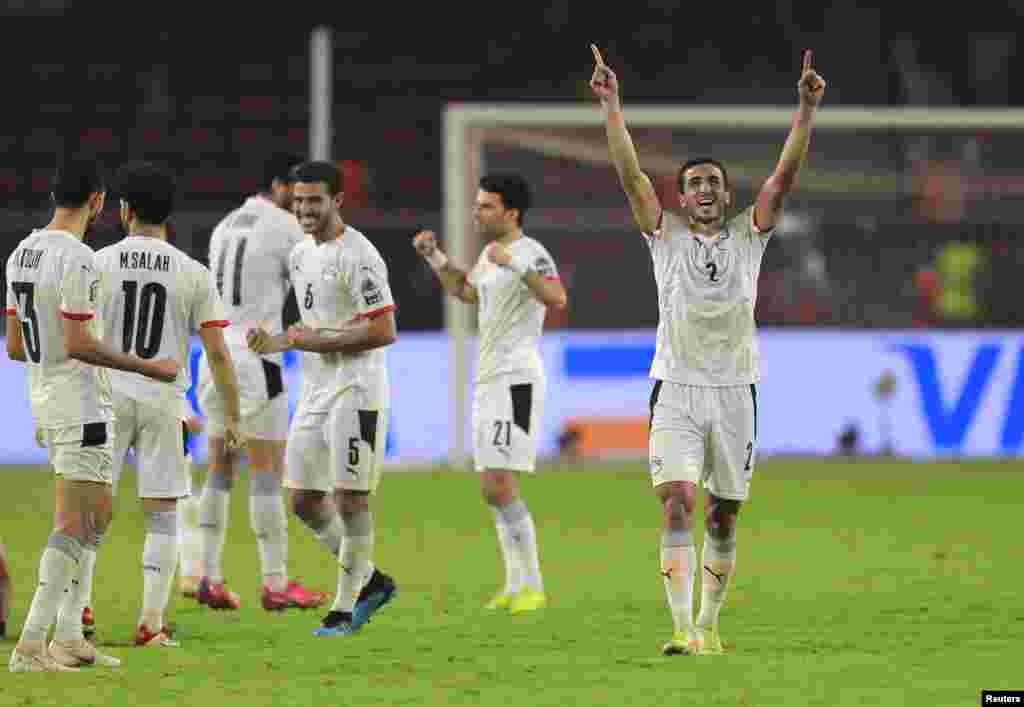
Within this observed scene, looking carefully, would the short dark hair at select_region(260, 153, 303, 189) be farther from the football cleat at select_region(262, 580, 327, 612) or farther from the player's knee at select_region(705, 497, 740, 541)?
the player's knee at select_region(705, 497, 740, 541)

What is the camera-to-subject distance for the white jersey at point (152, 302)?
8.84 meters

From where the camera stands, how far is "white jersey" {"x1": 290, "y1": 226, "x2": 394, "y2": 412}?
30.9 ft

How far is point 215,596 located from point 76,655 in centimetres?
242

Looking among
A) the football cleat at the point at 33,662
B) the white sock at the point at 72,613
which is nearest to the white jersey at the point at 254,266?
the white sock at the point at 72,613

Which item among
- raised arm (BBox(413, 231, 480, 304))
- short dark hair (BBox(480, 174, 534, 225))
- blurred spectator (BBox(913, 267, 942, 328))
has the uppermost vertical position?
blurred spectator (BBox(913, 267, 942, 328))

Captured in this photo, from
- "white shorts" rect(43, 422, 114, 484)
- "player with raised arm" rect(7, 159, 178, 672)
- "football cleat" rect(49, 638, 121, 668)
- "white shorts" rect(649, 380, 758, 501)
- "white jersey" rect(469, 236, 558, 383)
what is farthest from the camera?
"white jersey" rect(469, 236, 558, 383)

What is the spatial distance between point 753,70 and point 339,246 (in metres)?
22.2

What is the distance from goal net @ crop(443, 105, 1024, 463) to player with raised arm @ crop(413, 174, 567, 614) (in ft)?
33.2

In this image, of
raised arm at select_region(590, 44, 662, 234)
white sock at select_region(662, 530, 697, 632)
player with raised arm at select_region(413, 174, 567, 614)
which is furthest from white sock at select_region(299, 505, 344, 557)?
raised arm at select_region(590, 44, 662, 234)

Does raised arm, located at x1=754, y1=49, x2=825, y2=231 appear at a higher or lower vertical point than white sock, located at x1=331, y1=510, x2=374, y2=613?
higher

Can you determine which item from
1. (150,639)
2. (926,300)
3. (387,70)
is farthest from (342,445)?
(387,70)

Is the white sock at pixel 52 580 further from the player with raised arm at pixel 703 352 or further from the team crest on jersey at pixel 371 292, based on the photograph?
the player with raised arm at pixel 703 352

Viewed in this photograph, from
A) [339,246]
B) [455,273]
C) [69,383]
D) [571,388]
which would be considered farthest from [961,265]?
[69,383]

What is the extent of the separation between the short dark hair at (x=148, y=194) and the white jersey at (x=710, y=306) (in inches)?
87.3
